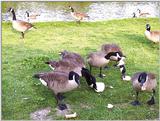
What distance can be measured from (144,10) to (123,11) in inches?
34.8

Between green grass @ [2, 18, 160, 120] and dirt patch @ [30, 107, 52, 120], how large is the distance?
3.1 inches

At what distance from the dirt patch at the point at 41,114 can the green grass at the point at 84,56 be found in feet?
0.25

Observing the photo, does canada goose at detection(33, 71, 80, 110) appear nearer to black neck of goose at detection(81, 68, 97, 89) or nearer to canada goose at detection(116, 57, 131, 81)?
black neck of goose at detection(81, 68, 97, 89)

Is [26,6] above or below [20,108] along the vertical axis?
above

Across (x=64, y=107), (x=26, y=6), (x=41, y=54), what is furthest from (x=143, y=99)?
(x=26, y=6)

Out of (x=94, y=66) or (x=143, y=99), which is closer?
(x=143, y=99)

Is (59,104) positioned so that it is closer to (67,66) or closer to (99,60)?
(67,66)

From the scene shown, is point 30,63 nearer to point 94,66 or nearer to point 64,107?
point 94,66

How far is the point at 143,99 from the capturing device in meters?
6.19

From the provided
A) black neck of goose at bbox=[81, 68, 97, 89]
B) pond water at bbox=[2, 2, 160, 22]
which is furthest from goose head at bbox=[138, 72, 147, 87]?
pond water at bbox=[2, 2, 160, 22]

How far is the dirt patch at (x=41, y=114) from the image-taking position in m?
5.50

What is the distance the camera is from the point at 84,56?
8531 mm

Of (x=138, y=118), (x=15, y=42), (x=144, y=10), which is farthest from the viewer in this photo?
(x=144, y=10)

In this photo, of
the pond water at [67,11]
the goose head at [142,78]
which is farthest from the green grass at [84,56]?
the pond water at [67,11]
